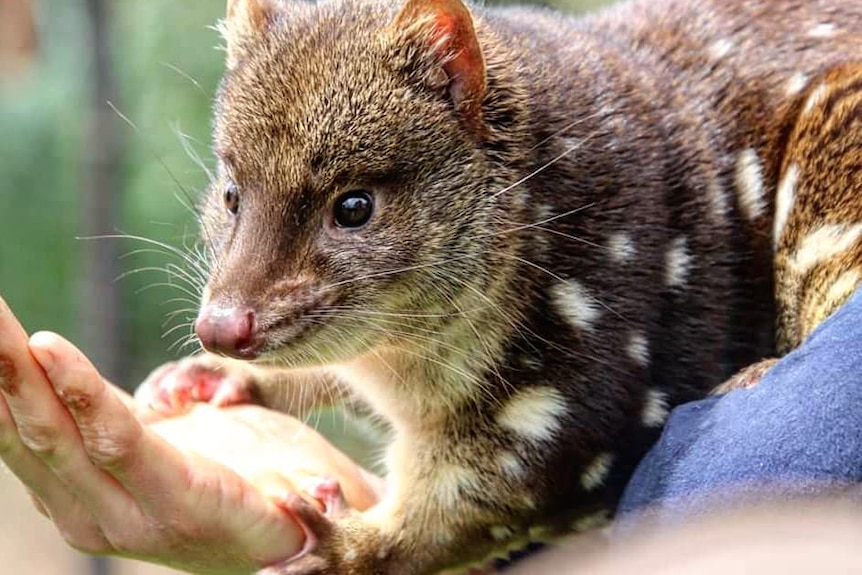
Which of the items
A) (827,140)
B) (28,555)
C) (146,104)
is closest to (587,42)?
(827,140)

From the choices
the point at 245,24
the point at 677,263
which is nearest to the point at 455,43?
A: the point at 245,24

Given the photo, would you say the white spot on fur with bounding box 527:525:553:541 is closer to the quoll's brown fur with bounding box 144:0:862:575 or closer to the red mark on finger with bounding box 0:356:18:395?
the quoll's brown fur with bounding box 144:0:862:575

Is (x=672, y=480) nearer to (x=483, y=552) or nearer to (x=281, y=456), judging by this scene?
(x=483, y=552)

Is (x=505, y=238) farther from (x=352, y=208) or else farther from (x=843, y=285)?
(x=843, y=285)

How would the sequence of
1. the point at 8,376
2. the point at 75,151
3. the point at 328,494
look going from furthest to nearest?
the point at 75,151 → the point at 328,494 → the point at 8,376

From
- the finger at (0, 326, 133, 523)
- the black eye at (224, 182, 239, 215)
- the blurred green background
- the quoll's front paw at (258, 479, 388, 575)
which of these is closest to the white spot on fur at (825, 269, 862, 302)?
the quoll's front paw at (258, 479, 388, 575)

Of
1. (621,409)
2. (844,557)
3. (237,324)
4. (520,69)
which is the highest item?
(520,69)
